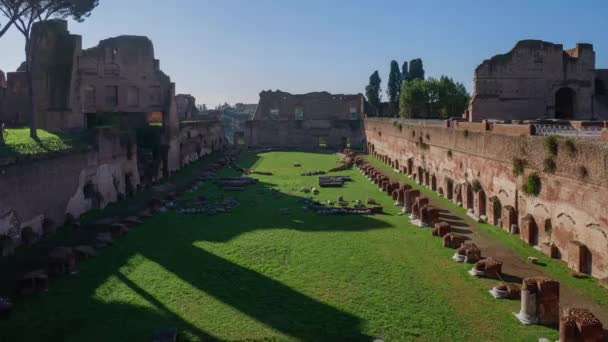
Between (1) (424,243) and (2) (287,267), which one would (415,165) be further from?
(2) (287,267)

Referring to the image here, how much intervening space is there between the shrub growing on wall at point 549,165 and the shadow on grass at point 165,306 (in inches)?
193

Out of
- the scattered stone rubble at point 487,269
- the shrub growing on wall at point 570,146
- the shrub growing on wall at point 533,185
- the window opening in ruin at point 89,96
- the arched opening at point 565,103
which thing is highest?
the window opening in ruin at point 89,96

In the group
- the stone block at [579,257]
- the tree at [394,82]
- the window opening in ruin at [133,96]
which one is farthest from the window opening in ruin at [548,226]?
the tree at [394,82]

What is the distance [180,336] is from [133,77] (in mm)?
28241

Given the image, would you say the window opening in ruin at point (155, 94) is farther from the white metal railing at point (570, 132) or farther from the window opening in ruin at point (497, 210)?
the white metal railing at point (570, 132)

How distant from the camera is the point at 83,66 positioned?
33.2 meters

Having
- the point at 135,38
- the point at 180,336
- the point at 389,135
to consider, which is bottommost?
the point at 180,336

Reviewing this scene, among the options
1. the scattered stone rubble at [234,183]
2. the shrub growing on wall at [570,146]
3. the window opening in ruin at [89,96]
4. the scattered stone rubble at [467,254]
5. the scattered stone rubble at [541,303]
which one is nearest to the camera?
the scattered stone rubble at [541,303]

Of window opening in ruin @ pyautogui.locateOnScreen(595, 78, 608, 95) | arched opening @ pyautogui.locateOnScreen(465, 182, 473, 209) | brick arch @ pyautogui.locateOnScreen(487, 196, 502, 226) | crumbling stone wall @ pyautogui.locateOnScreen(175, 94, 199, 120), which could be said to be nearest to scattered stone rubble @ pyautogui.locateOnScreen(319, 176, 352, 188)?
arched opening @ pyautogui.locateOnScreen(465, 182, 473, 209)

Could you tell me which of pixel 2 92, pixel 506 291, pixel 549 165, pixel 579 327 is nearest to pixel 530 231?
pixel 549 165

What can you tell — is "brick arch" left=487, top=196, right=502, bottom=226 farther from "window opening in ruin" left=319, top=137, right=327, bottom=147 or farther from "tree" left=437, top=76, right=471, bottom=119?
"window opening in ruin" left=319, top=137, right=327, bottom=147

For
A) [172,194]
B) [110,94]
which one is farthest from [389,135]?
[110,94]

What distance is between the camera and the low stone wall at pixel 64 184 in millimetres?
12508

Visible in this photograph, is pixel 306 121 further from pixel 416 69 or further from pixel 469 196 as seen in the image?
pixel 469 196
